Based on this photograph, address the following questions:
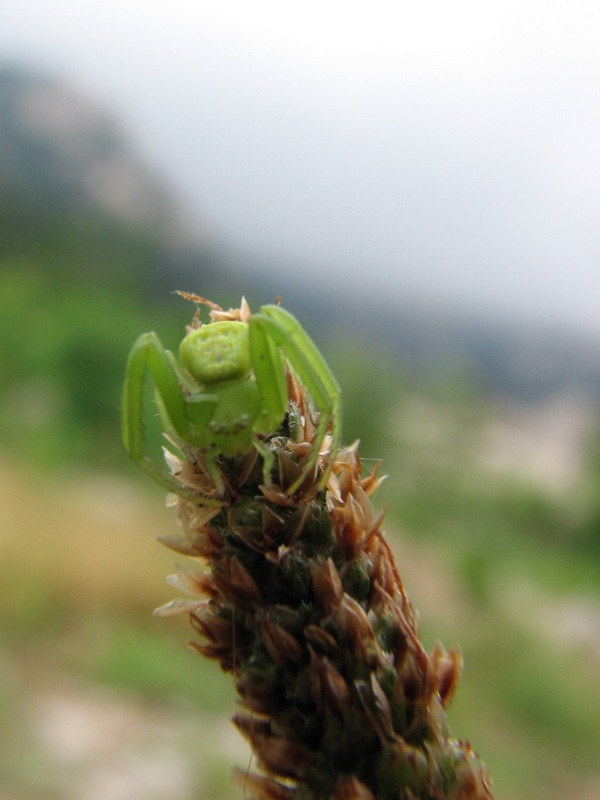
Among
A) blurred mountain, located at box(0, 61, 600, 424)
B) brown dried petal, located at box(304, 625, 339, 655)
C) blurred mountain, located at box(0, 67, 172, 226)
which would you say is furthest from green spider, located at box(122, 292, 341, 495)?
blurred mountain, located at box(0, 67, 172, 226)

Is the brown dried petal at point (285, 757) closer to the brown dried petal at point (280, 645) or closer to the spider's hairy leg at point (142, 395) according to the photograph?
the brown dried petal at point (280, 645)

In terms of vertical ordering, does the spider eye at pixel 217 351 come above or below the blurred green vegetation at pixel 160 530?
above

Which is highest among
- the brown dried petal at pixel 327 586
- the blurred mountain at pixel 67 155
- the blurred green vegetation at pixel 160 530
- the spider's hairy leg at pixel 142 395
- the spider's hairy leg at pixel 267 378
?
the spider's hairy leg at pixel 267 378

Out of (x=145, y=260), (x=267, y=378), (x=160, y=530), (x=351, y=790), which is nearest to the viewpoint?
(x=351, y=790)

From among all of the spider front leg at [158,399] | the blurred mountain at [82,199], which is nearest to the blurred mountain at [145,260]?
the blurred mountain at [82,199]

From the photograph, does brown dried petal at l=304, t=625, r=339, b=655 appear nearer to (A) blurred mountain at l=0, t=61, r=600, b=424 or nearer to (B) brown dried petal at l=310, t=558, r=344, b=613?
(B) brown dried petal at l=310, t=558, r=344, b=613

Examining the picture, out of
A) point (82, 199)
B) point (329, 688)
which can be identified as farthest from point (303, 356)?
point (82, 199)

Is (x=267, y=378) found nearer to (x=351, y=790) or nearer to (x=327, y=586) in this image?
(x=327, y=586)
